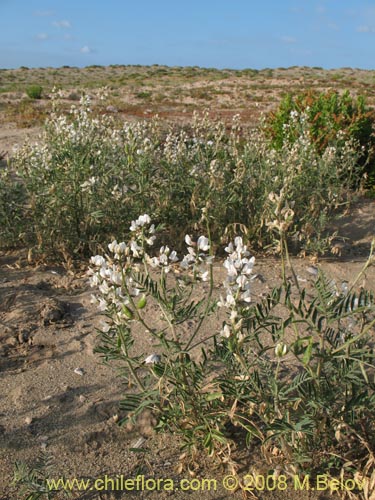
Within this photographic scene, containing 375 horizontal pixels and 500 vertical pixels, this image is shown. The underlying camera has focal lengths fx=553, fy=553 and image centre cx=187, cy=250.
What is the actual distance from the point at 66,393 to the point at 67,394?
0.04ft

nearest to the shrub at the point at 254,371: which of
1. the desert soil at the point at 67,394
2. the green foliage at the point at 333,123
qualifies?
the desert soil at the point at 67,394

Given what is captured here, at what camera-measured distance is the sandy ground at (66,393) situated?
2348 millimetres

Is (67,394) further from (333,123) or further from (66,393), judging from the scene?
(333,123)

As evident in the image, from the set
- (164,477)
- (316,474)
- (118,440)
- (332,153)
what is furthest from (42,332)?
(332,153)

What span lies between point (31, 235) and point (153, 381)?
2053 mm

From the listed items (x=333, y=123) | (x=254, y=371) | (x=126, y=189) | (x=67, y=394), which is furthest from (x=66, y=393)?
(x=333, y=123)

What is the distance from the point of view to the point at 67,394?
111 inches

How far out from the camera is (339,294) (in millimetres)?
2082

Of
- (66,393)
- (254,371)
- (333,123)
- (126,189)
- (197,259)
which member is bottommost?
(66,393)

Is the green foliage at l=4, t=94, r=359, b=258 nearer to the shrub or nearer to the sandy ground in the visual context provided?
the sandy ground

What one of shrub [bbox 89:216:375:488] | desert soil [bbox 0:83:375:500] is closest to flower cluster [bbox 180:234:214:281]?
shrub [bbox 89:216:375:488]

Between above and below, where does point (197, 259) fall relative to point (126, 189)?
above

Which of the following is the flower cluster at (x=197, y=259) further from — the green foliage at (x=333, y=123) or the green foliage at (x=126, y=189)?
the green foliage at (x=333, y=123)

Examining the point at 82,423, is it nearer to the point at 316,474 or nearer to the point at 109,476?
the point at 109,476
